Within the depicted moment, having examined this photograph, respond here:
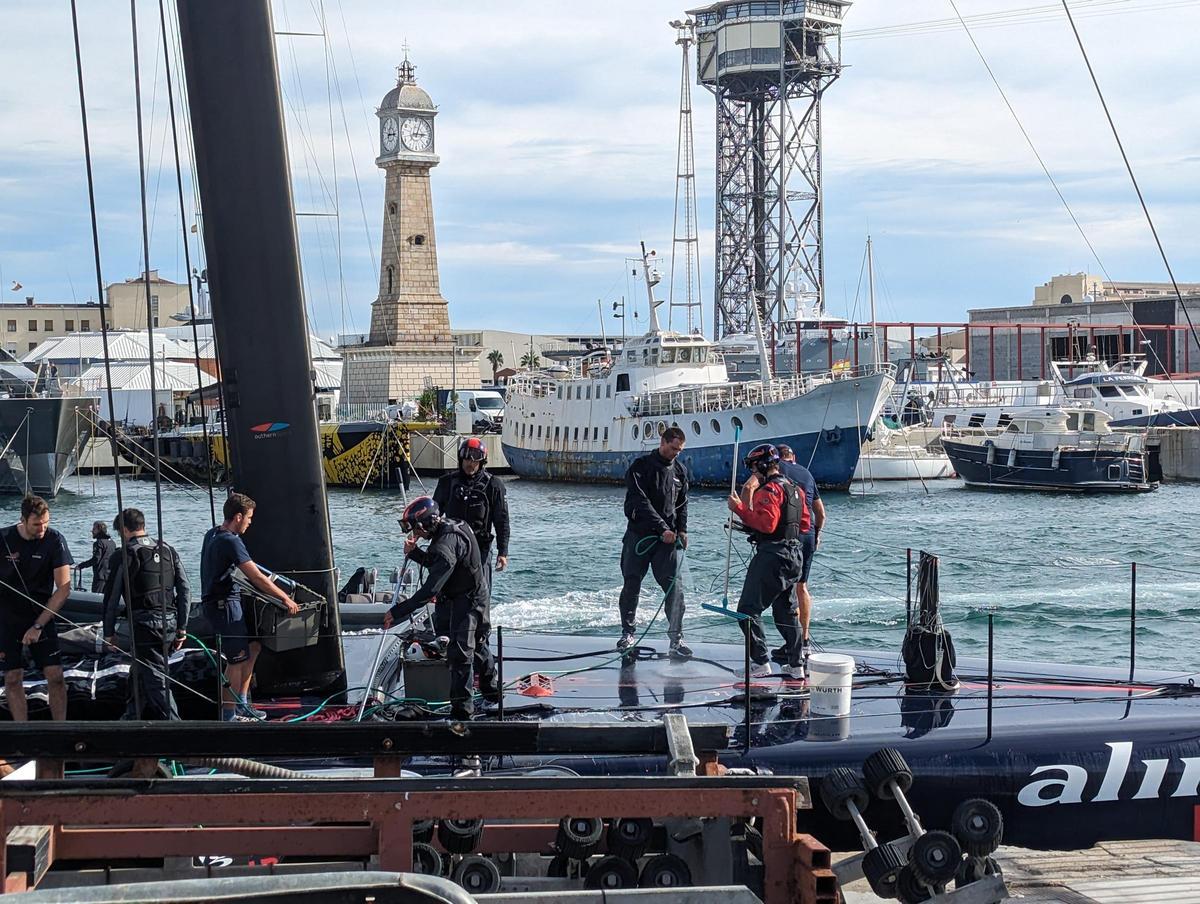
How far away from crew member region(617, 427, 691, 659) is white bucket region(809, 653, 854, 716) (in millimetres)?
1873

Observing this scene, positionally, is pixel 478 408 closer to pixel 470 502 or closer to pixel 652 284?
pixel 652 284

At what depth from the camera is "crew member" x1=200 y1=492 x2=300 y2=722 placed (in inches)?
322

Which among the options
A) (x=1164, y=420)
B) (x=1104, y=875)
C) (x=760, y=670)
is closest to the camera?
(x=1104, y=875)

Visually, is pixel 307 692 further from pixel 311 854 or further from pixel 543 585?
pixel 543 585

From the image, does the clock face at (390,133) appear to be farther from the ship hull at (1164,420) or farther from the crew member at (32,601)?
the crew member at (32,601)

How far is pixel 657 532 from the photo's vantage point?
34.5ft

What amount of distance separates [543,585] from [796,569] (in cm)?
1766

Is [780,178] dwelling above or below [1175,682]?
above

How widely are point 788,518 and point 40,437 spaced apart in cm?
4601

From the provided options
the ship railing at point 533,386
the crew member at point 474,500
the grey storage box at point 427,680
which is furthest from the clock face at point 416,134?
the grey storage box at point 427,680

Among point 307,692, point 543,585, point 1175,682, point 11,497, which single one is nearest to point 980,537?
point 543,585

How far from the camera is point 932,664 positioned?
9.73 metres

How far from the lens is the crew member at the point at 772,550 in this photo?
984 cm

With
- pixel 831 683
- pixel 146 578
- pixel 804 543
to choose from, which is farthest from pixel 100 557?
pixel 831 683
